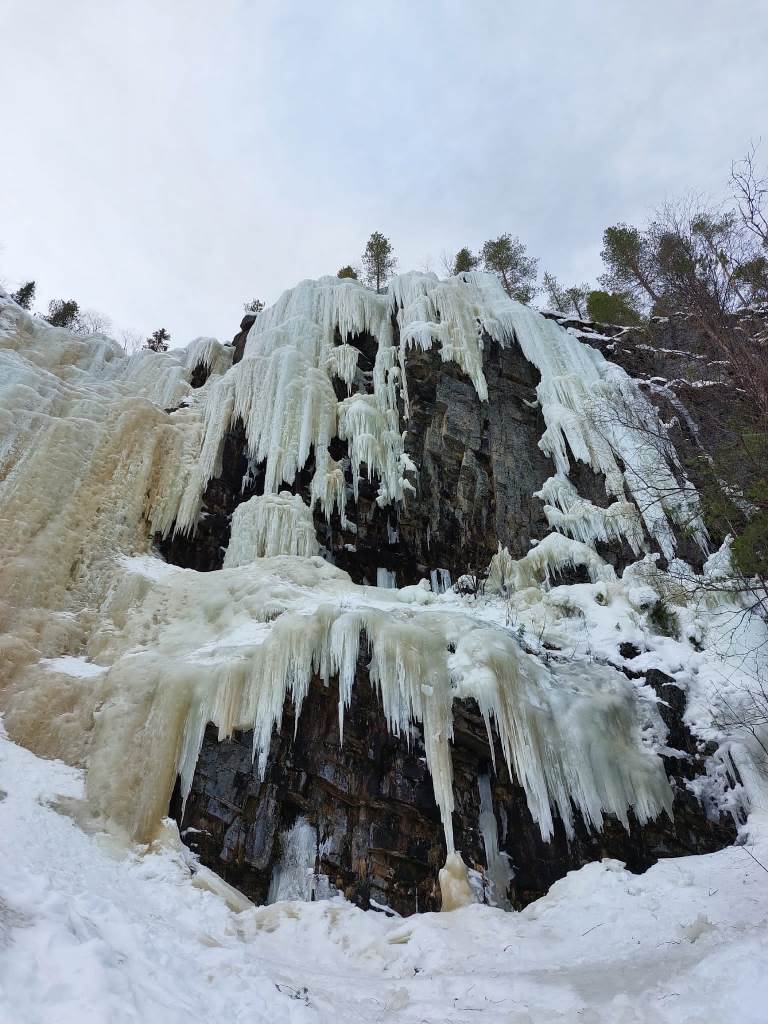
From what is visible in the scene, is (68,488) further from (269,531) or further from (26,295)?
(26,295)

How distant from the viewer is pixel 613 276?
71.7 ft

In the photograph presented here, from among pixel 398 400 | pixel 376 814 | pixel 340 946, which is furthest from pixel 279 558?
pixel 398 400

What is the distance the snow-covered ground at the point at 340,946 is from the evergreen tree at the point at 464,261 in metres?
Answer: 24.8

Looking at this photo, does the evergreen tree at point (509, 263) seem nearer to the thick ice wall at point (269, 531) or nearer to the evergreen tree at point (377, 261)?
the evergreen tree at point (377, 261)

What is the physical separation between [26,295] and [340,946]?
27.6 meters

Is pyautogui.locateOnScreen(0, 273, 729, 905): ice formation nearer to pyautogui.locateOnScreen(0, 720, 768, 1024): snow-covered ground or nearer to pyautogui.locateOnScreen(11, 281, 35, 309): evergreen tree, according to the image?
pyautogui.locateOnScreen(0, 720, 768, 1024): snow-covered ground

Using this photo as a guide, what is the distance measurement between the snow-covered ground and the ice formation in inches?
43.9

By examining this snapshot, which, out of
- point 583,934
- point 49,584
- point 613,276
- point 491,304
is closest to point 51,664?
point 49,584

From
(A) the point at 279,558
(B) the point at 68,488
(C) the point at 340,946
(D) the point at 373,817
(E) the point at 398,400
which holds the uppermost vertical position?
(E) the point at 398,400

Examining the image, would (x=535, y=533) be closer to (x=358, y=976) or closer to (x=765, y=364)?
(x=765, y=364)

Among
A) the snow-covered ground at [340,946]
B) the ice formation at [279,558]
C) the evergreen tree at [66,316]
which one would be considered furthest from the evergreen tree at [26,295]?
the snow-covered ground at [340,946]

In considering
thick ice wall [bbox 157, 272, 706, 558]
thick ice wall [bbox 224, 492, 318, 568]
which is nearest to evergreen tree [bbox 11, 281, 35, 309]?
thick ice wall [bbox 157, 272, 706, 558]

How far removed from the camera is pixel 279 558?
10.5 m

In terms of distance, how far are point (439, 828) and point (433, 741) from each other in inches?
40.9
